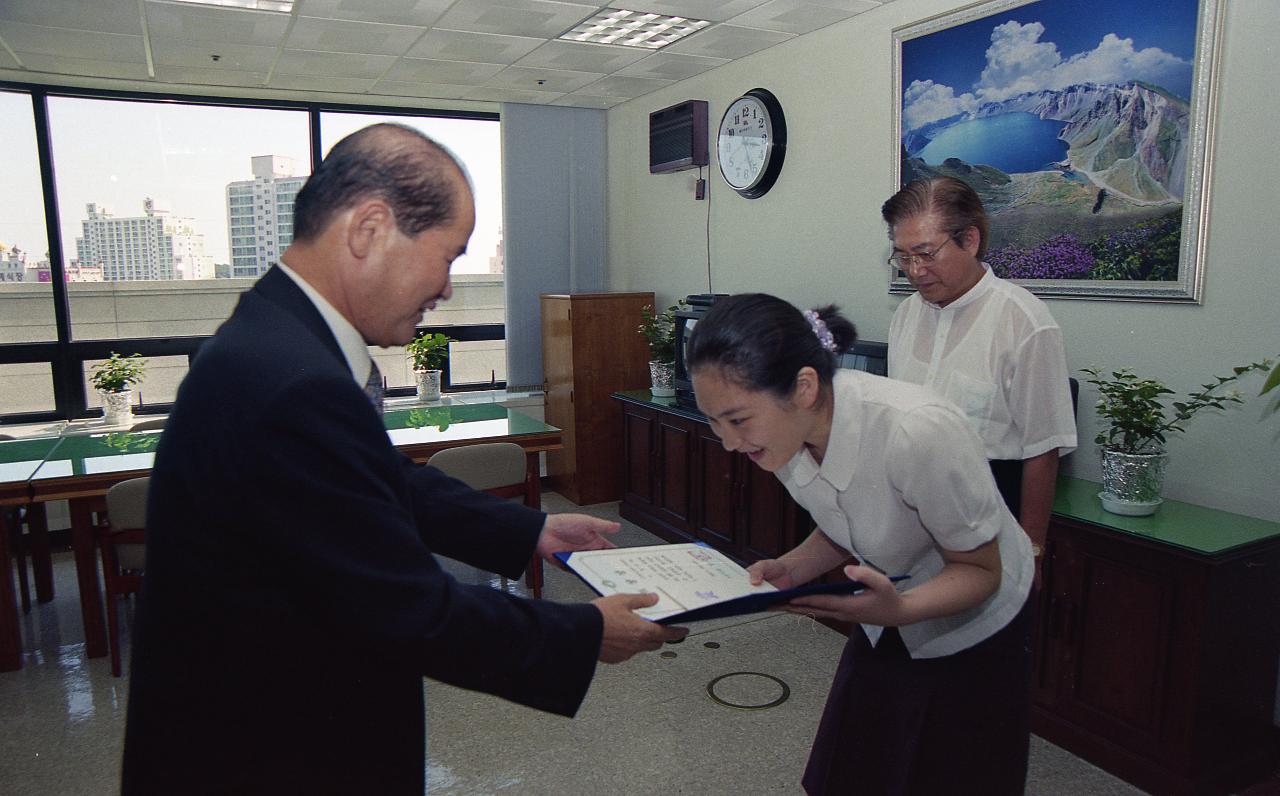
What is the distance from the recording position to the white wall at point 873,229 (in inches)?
96.9

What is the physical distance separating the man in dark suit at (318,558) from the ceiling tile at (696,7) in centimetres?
289

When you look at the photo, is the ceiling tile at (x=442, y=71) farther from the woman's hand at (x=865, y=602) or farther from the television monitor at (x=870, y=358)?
the woman's hand at (x=865, y=602)

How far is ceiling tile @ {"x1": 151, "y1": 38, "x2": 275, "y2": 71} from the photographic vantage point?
4.23 metres

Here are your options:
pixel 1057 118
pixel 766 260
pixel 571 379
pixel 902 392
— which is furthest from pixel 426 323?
pixel 902 392

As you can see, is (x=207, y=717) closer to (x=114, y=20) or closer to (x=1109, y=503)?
(x=1109, y=503)

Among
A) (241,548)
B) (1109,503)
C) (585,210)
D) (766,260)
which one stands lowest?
(1109,503)

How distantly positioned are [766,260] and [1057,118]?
1.82 meters

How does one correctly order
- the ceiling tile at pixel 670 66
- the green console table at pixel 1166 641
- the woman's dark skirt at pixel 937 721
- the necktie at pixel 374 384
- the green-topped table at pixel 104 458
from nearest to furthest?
the necktie at pixel 374 384, the woman's dark skirt at pixel 937 721, the green console table at pixel 1166 641, the green-topped table at pixel 104 458, the ceiling tile at pixel 670 66

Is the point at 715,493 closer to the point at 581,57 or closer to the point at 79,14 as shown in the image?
the point at 581,57

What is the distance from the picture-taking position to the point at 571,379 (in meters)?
5.43

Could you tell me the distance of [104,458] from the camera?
3615 mm

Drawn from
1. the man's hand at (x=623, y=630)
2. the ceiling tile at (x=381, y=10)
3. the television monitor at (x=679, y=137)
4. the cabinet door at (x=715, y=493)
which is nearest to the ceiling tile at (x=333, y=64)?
the ceiling tile at (x=381, y=10)

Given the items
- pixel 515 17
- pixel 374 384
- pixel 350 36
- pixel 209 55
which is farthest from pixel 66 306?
pixel 374 384

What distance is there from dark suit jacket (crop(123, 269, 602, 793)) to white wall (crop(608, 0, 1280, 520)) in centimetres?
238
